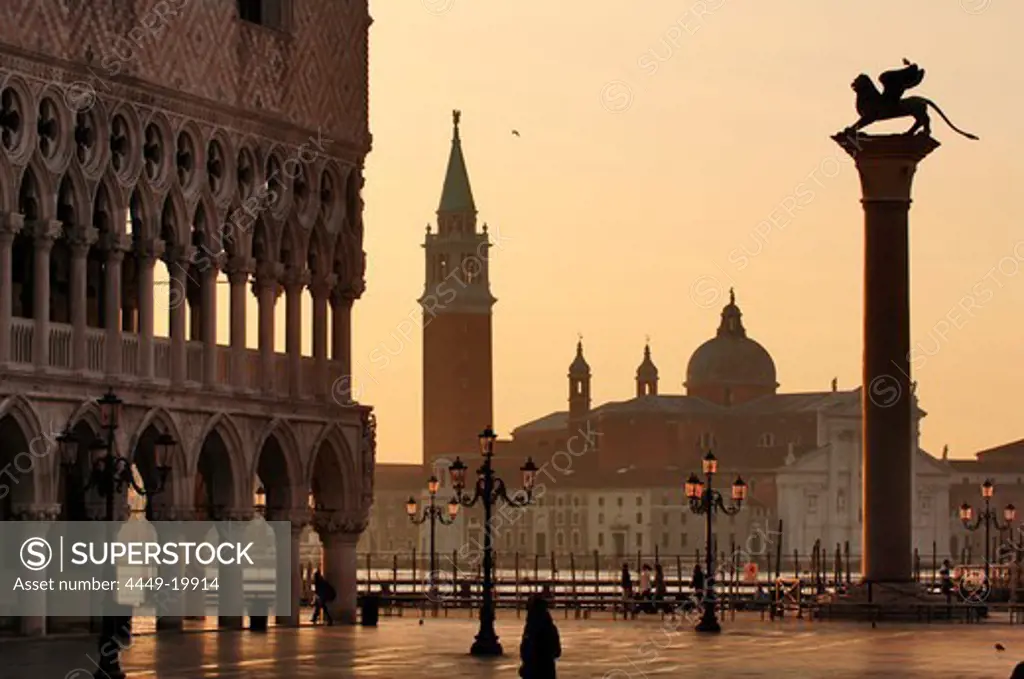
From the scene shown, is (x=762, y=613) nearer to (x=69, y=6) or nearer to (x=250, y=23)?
(x=250, y=23)

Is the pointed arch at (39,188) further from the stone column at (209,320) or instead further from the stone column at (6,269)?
the stone column at (209,320)

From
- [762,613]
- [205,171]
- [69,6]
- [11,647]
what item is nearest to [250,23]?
[205,171]

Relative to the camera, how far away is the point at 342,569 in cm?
4959

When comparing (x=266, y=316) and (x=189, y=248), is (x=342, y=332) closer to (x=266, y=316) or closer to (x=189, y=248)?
(x=266, y=316)

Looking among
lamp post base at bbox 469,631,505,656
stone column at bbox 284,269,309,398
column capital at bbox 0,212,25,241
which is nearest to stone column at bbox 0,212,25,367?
column capital at bbox 0,212,25,241

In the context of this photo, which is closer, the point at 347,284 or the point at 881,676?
the point at 881,676

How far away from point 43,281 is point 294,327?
7558 mm

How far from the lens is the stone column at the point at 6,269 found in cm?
4022

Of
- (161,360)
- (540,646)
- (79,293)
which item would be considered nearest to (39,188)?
(79,293)

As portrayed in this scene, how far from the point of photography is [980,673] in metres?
34.3

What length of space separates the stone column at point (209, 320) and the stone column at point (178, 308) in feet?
1.38

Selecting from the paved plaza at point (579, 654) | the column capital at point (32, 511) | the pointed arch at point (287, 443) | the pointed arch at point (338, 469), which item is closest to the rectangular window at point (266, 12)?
the pointed arch at point (287, 443)

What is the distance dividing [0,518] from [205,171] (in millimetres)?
6646

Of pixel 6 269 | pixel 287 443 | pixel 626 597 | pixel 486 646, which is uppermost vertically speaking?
pixel 6 269
